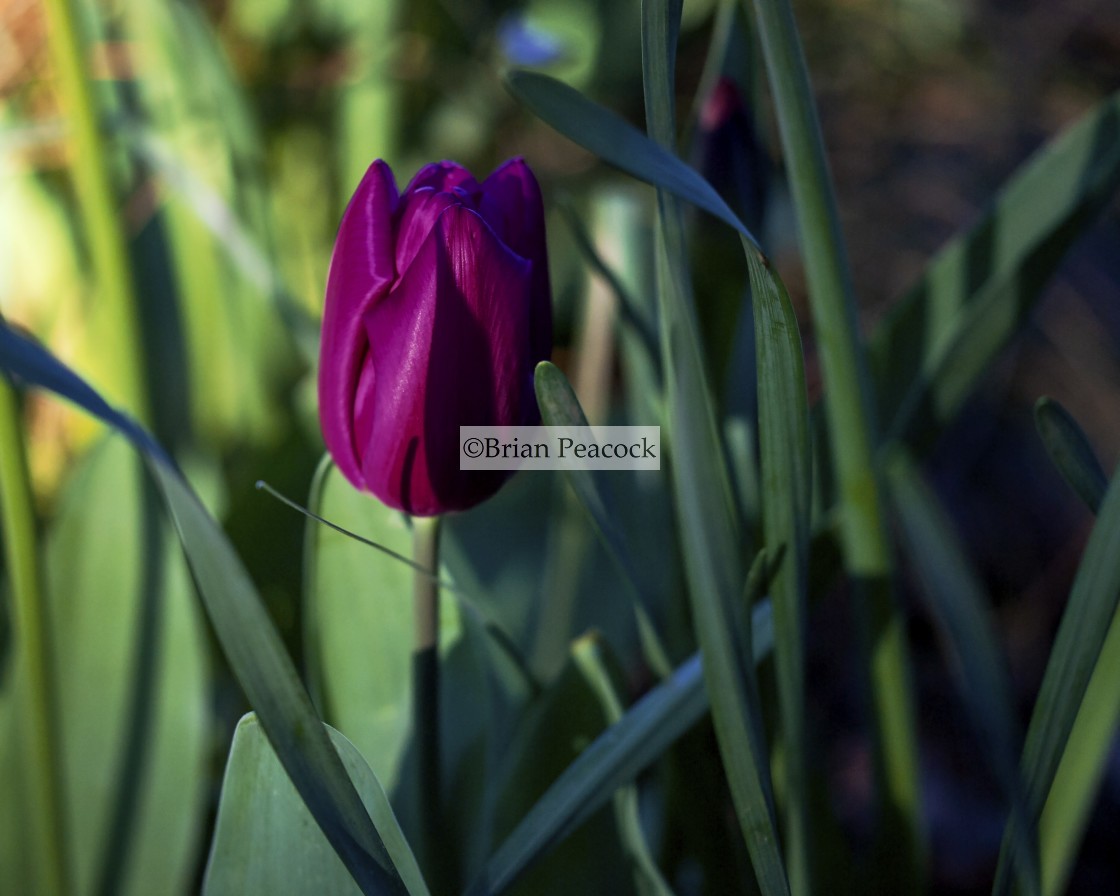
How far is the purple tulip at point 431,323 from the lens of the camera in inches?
9.4

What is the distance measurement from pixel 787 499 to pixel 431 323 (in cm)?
12

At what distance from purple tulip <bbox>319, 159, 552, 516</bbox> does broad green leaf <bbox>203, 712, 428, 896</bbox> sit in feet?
0.27

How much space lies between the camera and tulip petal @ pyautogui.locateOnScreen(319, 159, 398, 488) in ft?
0.81

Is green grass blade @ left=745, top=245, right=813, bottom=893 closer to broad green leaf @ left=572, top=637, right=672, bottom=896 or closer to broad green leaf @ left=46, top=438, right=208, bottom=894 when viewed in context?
broad green leaf @ left=572, top=637, right=672, bottom=896

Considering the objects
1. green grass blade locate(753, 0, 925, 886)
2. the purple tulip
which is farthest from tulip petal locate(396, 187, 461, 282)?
green grass blade locate(753, 0, 925, 886)

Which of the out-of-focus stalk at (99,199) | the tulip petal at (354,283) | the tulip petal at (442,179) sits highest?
the out-of-focus stalk at (99,199)

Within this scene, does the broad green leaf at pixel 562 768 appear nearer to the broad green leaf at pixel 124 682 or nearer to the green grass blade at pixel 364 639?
the green grass blade at pixel 364 639

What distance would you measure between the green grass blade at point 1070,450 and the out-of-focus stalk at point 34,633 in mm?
325

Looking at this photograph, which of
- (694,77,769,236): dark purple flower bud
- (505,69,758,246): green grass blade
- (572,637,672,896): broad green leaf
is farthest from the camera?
(694,77,769,236): dark purple flower bud

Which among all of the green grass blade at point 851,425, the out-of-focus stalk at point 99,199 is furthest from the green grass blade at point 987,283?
the out-of-focus stalk at point 99,199

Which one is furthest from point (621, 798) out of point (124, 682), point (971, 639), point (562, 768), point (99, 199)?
point (99, 199)

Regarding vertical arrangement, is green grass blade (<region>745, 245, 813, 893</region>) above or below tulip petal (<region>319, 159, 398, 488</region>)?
below

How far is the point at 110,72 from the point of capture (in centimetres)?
87

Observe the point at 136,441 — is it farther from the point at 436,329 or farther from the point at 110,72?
the point at 110,72
